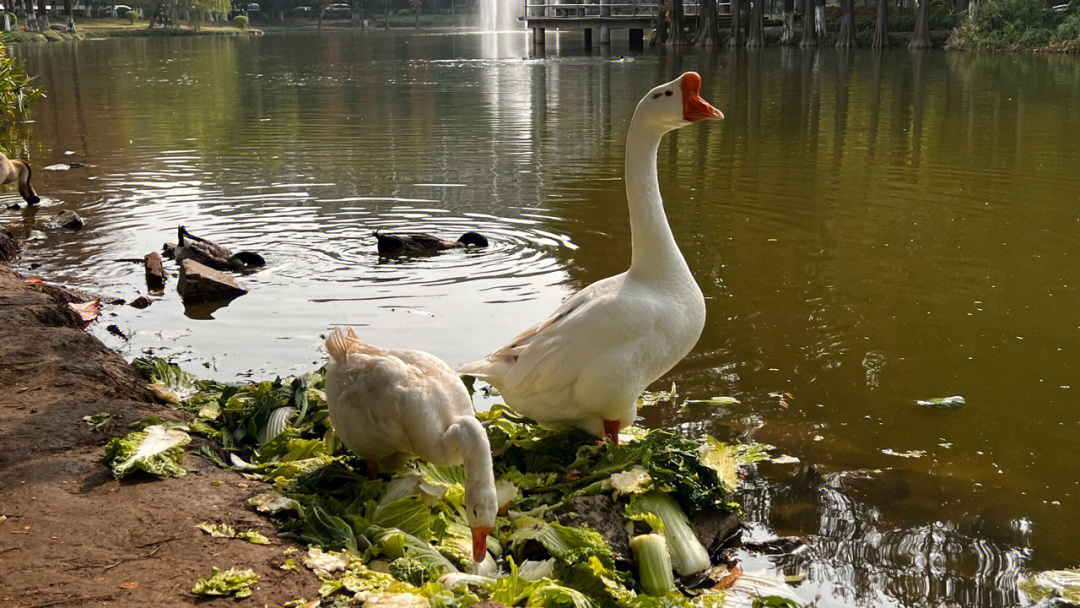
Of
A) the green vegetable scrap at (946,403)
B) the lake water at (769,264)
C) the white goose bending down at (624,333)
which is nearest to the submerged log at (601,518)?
the white goose bending down at (624,333)

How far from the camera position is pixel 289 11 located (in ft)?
393

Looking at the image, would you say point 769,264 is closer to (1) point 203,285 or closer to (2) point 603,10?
(1) point 203,285

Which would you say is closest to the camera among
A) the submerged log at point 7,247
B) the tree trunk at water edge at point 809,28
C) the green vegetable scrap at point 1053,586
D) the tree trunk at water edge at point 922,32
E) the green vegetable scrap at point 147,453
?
the green vegetable scrap at point 1053,586

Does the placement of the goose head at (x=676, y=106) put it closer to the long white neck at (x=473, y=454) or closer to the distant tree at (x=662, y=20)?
the long white neck at (x=473, y=454)

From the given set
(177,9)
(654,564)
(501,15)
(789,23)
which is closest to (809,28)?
(789,23)

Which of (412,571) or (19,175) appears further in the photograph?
(19,175)

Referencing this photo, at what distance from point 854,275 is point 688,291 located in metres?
4.68

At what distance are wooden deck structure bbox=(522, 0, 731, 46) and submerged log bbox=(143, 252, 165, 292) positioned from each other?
4911cm

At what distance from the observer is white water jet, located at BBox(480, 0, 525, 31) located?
10225 centimetres

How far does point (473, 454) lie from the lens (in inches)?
190

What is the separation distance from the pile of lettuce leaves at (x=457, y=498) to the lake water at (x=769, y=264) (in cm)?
67

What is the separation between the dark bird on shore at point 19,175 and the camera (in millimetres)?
13781

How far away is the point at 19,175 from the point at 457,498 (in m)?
11.3

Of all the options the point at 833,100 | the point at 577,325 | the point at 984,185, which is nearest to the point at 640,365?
the point at 577,325
